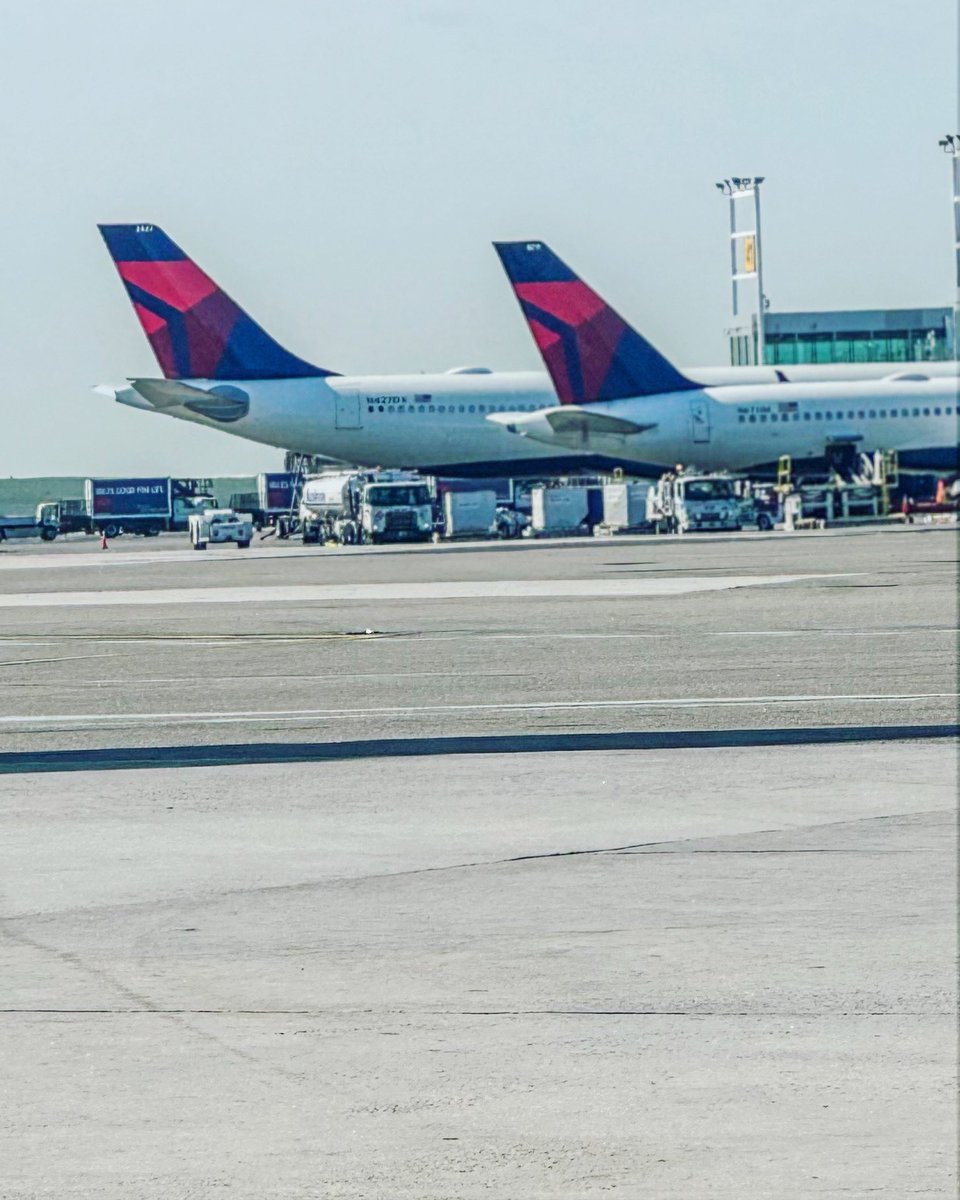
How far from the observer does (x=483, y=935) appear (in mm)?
8789

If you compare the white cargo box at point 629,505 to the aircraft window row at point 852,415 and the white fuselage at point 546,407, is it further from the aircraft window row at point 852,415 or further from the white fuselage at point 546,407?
the aircraft window row at point 852,415

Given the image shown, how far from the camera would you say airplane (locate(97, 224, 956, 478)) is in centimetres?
8125

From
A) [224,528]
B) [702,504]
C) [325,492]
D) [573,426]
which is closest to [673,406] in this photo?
[573,426]

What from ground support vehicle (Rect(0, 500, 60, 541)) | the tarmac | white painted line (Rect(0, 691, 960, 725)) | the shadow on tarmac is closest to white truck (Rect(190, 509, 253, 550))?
ground support vehicle (Rect(0, 500, 60, 541))

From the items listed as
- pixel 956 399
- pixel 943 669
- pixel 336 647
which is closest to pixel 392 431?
pixel 956 399

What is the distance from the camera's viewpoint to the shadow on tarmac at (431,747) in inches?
596

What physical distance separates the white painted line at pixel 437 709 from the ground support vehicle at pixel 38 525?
90513 millimetres

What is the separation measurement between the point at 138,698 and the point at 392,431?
63.3 metres

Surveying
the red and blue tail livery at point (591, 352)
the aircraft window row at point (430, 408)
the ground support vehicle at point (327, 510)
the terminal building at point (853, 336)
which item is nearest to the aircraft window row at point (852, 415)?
the red and blue tail livery at point (591, 352)

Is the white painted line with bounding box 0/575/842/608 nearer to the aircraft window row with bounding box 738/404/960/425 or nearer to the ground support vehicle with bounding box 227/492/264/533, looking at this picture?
the aircraft window row with bounding box 738/404/960/425

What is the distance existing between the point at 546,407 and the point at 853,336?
6370 cm

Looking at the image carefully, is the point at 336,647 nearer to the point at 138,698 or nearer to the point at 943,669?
the point at 138,698

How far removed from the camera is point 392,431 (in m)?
83.0

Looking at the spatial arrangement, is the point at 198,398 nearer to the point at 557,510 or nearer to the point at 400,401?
the point at 400,401
